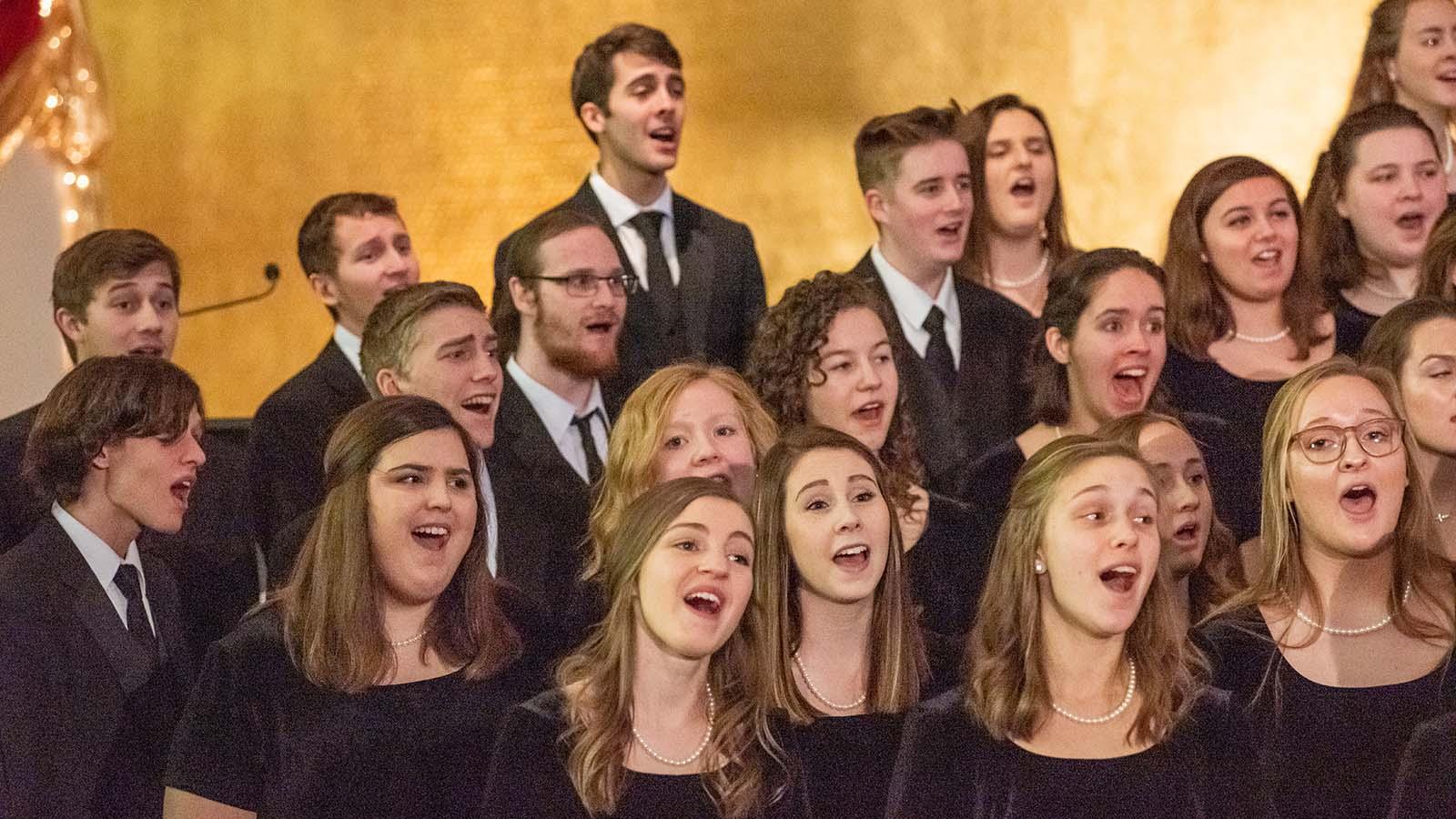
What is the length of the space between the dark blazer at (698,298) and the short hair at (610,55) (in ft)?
0.76

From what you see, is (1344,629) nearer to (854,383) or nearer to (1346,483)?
(1346,483)

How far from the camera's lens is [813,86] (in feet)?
22.8

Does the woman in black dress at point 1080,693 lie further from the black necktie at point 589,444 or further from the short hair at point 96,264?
the short hair at point 96,264

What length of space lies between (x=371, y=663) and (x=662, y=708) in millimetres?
488

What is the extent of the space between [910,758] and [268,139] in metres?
4.18

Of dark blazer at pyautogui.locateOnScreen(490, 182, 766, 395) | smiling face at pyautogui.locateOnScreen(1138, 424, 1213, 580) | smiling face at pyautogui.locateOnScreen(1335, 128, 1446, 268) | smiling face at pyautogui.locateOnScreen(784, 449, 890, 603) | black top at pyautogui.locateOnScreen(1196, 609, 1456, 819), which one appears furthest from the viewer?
dark blazer at pyautogui.locateOnScreen(490, 182, 766, 395)

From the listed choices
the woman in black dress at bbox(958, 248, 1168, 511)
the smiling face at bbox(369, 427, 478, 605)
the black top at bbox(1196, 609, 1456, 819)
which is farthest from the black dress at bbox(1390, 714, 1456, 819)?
the smiling face at bbox(369, 427, 478, 605)

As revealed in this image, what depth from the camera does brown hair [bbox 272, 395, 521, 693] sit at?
3.80 metres

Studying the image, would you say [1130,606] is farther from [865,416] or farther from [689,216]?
[689,216]

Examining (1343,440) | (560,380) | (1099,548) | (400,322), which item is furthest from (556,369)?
(1343,440)

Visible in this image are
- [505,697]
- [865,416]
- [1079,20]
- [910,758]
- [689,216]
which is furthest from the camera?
[1079,20]

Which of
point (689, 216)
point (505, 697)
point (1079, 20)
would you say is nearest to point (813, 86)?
point (1079, 20)

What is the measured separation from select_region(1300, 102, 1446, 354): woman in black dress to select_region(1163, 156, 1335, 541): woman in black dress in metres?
0.12

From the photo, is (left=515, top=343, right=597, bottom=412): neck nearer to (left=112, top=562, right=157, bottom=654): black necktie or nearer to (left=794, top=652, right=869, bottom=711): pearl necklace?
(left=112, top=562, right=157, bottom=654): black necktie
